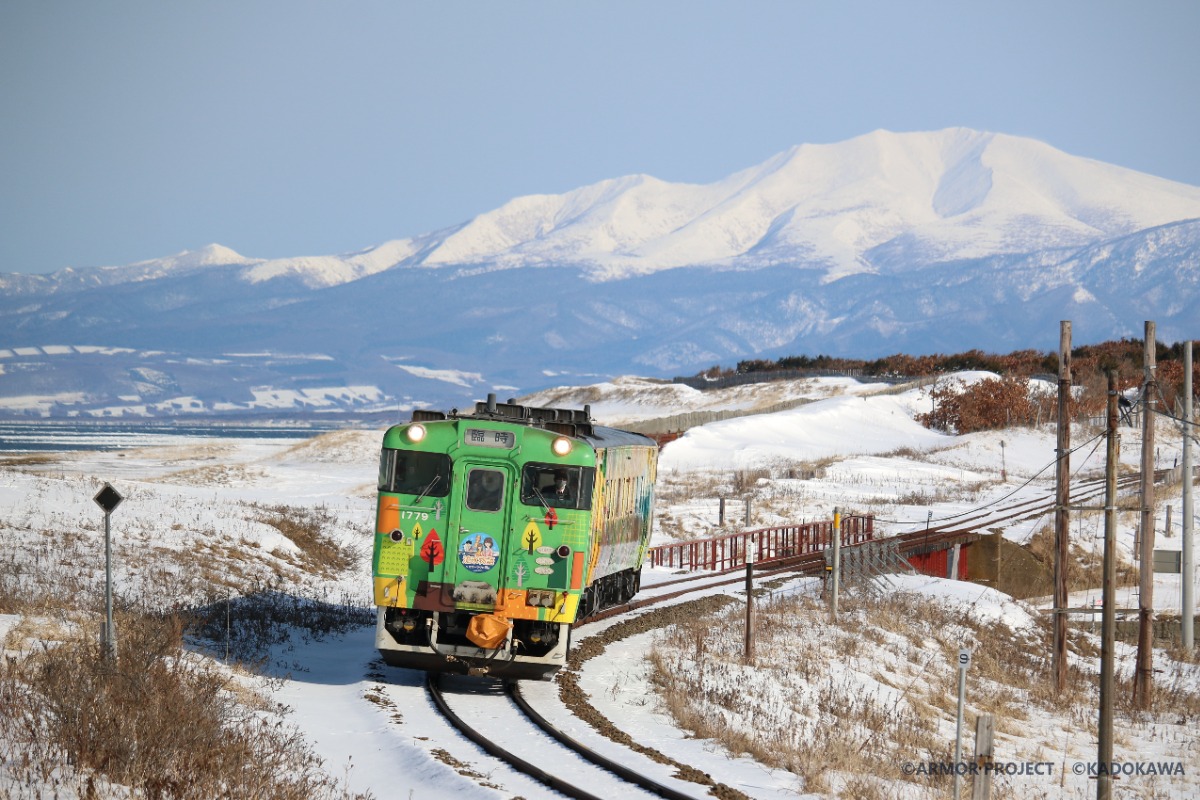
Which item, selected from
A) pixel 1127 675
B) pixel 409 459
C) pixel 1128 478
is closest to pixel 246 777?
pixel 409 459

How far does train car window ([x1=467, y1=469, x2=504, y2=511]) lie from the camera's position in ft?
58.2

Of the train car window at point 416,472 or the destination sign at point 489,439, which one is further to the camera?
the destination sign at point 489,439

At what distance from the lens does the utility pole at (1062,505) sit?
2323 centimetres

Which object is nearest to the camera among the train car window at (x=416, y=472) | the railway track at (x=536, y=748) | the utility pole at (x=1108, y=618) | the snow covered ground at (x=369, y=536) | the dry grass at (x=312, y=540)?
the railway track at (x=536, y=748)

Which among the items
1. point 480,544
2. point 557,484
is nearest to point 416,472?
point 480,544

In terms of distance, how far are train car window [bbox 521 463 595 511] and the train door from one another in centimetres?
26

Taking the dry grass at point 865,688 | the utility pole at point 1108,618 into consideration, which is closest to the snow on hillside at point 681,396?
the dry grass at point 865,688

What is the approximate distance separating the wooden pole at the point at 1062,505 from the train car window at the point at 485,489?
1047 centimetres

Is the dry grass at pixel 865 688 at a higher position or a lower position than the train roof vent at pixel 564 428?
lower

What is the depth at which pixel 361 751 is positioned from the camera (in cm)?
1461

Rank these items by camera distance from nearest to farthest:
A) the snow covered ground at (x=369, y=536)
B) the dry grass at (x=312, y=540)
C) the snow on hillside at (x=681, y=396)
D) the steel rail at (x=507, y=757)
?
Result: the steel rail at (x=507, y=757), the snow covered ground at (x=369, y=536), the dry grass at (x=312, y=540), the snow on hillside at (x=681, y=396)

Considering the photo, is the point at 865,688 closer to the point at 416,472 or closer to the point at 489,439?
the point at 489,439

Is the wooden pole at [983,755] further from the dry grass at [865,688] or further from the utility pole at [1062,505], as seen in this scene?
the utility pole at [1062,505]

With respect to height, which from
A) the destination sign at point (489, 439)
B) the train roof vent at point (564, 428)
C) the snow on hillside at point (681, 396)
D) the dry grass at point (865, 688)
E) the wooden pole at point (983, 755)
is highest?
the snow on hillside at point (681, 396)
